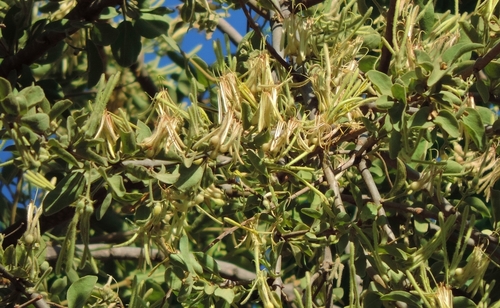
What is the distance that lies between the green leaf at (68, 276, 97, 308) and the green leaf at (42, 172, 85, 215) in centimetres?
12

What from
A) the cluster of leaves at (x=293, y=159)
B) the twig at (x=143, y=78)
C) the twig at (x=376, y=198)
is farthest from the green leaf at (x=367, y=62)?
the twig at (x=143, y=78)

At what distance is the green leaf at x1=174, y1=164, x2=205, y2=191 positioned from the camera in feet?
2.26

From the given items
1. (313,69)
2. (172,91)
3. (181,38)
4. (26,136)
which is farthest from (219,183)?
(181,38)

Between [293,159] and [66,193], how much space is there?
9.0 inches

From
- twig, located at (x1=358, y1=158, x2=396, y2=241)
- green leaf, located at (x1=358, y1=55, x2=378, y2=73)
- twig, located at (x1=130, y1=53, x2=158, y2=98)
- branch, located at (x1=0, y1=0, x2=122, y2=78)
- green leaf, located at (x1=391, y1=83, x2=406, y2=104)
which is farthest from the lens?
twig, located at (x1=130, y1=53, x2=158, y2=98)

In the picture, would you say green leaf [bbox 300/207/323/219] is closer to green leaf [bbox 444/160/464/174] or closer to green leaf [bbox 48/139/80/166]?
green leaf [bbox 444/160/464/174]

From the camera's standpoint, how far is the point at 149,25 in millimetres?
1156

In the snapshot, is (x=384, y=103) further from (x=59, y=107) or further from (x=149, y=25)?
(x=149, y=25)

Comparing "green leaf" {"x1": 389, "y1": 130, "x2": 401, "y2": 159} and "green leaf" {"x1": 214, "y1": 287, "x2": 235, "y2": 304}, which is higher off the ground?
"green leaf" {"x1": 389, "y1": 130, "x2": 401, "y2": 159}

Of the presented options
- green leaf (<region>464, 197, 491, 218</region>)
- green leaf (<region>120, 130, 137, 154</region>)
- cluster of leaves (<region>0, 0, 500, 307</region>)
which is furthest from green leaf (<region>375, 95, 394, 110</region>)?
green leaf (<region>464, 197, 491, 218</region>)

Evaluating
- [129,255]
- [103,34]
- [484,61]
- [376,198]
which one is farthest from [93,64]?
[484,61]

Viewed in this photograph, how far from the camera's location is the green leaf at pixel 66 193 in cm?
70

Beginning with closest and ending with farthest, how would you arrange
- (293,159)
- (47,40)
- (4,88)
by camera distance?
1. (4,88)
2. (293,159)
3. (47,40)

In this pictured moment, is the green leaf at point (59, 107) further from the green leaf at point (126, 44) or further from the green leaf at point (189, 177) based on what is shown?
the green leaf at point (126, 44)
